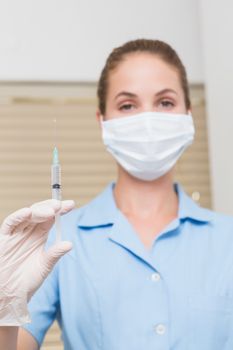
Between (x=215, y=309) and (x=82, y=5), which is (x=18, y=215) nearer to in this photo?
(x=215, y=309)

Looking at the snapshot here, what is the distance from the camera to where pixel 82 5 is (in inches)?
93.8

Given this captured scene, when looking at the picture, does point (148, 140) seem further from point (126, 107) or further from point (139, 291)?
point (139, 291)

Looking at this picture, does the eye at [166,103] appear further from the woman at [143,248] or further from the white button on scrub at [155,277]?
the white button on scrub at [155,277]

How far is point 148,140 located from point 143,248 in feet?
0.95

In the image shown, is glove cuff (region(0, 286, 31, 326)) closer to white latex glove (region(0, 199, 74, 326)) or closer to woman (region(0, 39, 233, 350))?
white latex glove (region(0, 199, 74, 326))

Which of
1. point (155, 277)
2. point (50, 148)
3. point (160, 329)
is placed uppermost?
point (50, 148)

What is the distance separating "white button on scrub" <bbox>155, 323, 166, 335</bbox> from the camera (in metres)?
1.34

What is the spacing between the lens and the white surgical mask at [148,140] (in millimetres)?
1535

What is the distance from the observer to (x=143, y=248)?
1438 millimetres

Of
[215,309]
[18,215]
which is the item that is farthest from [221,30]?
[18,215]

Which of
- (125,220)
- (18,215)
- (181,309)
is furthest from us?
(125,220)

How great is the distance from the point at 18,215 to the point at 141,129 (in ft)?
1.76

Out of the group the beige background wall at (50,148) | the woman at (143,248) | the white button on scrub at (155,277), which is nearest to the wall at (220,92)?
the beige background wall at (50,148)

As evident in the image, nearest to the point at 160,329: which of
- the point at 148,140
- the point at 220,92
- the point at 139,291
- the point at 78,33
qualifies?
the point at 139,291
